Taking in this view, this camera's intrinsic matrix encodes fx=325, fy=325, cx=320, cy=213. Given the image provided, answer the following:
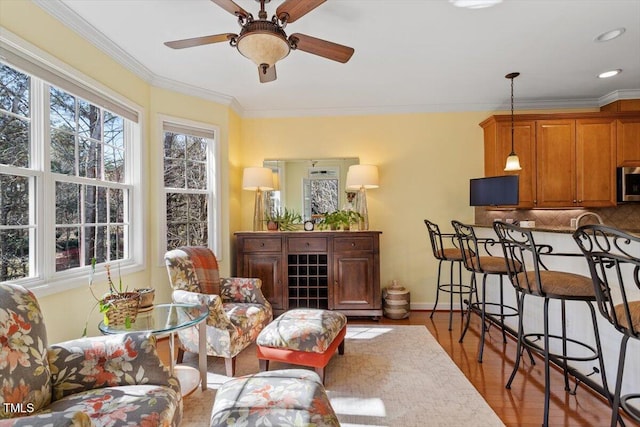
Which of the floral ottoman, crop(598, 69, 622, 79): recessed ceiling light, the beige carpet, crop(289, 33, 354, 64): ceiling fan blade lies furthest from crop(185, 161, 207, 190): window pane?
crop(598, 69, 622, 79): recessed ceiling light

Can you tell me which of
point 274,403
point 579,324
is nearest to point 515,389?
point 579,324

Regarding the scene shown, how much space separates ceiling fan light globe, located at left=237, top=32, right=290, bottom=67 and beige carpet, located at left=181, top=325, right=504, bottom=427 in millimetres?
2222

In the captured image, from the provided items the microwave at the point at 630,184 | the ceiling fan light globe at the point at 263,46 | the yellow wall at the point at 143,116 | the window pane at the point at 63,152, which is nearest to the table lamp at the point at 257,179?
the yellow wall at the point at 143,116

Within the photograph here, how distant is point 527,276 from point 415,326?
1739 mm

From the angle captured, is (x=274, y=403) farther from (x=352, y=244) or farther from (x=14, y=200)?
(x=352, y=244)

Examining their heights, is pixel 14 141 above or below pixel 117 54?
below

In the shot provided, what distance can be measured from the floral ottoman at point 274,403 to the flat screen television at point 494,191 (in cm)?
292

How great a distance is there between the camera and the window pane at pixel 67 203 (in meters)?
2.37

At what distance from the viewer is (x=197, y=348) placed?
8.38 feet

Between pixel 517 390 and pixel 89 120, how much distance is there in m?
3.88

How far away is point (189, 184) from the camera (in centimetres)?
369

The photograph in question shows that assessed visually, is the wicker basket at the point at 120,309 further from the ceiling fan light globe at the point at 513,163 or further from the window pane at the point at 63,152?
the ceiling fan light globe at the point at 513,163

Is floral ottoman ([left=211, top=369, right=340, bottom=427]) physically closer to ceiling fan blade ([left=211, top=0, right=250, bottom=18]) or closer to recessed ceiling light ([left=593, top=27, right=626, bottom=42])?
ceiling fan blade ([left=211, top=0, right=250, bottom=18])

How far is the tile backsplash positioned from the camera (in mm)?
3834
